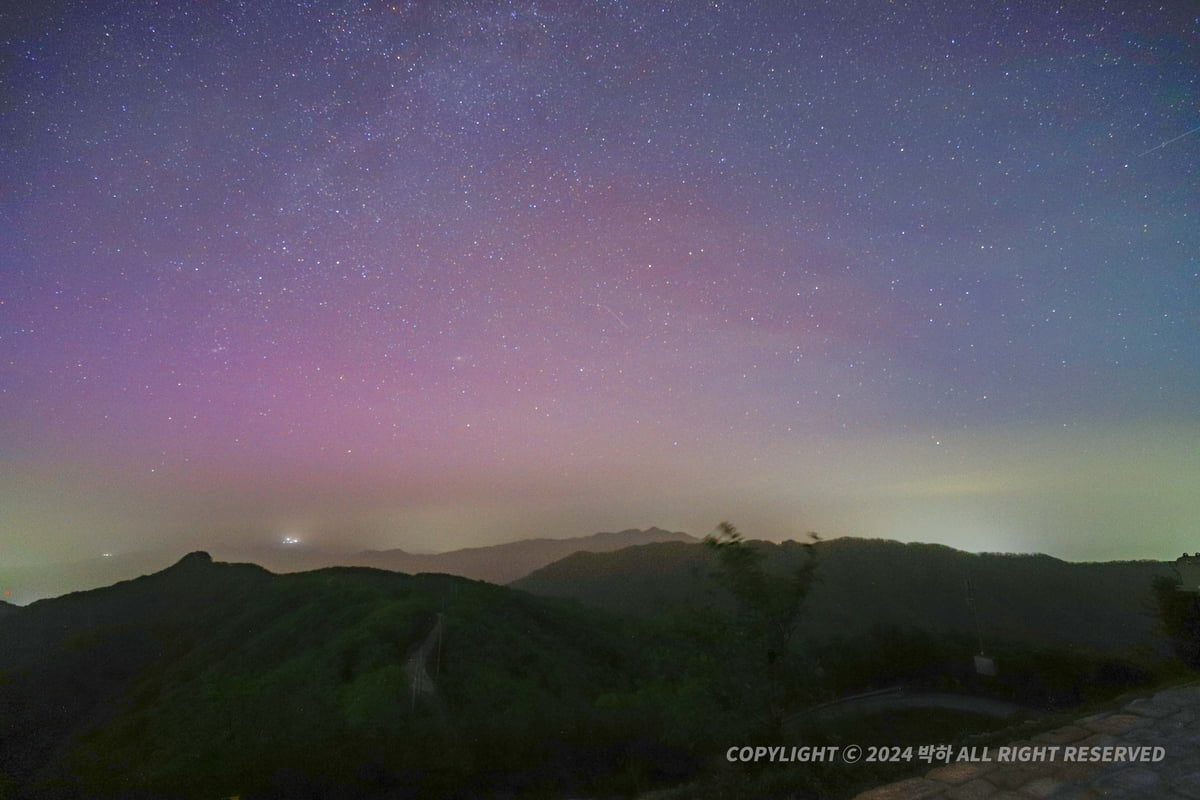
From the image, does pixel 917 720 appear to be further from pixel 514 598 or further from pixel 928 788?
pixel 514 598

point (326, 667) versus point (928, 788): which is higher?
point (928, 788)

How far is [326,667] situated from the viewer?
33812 mm

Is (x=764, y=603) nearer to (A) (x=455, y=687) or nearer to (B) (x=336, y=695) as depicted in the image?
(A) (x=455, y=687)

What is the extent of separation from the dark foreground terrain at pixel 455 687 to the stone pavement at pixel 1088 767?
185 centimetres

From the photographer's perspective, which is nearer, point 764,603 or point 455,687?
point 764,603

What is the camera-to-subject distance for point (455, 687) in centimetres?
3142

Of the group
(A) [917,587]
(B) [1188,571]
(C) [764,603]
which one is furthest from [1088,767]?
(A) [917,587]

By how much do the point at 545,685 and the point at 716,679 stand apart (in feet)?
58.6

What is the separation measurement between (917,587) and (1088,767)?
8633 centimetres

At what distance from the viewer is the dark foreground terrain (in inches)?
719

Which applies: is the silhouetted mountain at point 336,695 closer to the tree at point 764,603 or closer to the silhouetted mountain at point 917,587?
the tree at point 764,603

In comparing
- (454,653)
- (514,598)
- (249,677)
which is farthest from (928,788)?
(514,598)

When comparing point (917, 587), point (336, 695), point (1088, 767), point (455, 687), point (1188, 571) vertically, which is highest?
point (1088, 767)

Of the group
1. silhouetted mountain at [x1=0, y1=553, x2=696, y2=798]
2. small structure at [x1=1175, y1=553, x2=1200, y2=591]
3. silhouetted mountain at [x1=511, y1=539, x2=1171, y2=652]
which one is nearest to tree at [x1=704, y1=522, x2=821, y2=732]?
silhouetted mountain at [x1=0, y1=553, x2=696, y2=798]
